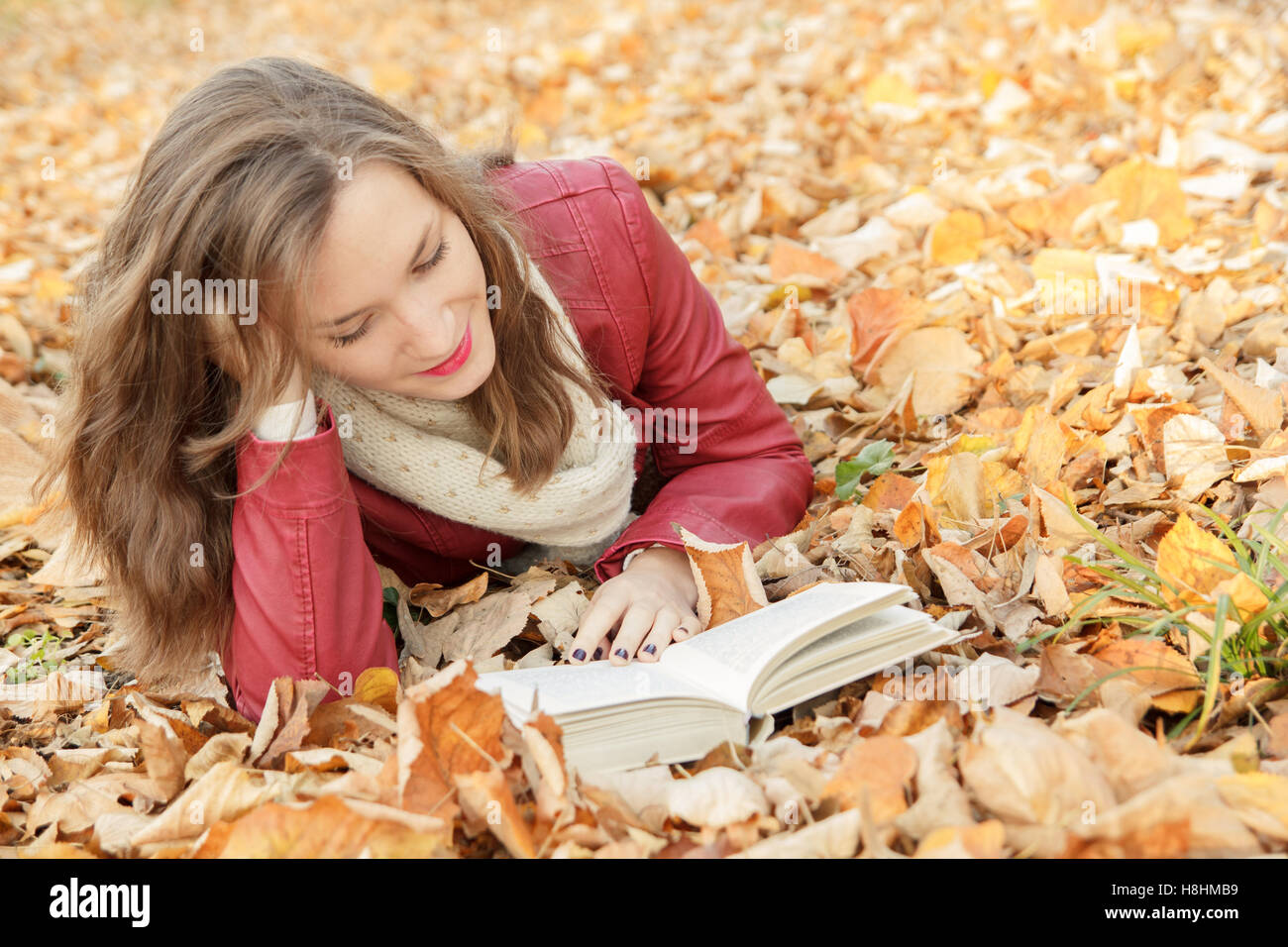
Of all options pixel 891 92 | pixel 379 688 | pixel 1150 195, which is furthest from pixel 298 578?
pixel 891 92

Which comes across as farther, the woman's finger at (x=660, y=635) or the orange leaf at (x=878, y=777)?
the woman's finger at (x=660, y=635)

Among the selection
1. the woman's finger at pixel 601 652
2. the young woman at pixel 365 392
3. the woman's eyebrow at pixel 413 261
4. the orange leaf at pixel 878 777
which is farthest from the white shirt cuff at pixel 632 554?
the orange leaf at pixel 878 777

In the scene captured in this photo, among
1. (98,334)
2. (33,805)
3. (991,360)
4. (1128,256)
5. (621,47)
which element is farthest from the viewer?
(621,47)

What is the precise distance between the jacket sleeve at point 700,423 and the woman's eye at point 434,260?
0.41 m

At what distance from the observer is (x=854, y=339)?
2357 mm

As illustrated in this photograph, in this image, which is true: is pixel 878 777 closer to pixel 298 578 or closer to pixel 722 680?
pixel 722 680

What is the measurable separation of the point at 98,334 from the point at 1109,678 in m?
1.31

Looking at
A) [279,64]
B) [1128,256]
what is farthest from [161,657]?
[1128,256]

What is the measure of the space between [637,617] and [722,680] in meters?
0.29

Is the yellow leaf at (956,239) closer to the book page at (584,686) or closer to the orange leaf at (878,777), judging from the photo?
the book page at (584,686)

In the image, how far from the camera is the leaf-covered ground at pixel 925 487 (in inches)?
41.6

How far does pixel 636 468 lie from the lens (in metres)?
2.14

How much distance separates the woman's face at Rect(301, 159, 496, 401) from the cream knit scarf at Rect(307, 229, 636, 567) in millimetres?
167
